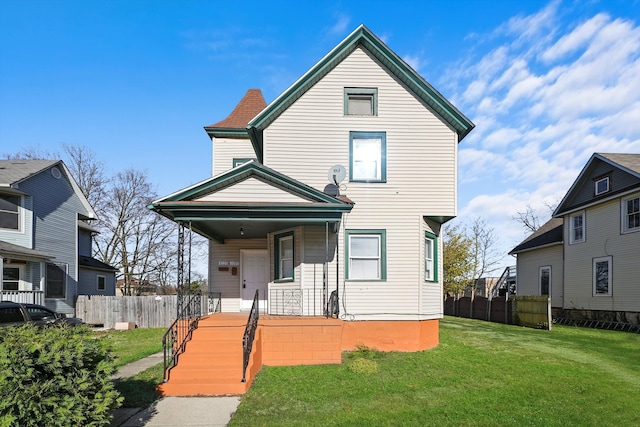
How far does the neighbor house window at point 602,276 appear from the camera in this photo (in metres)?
19.8

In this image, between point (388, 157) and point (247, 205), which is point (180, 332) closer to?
point (247, 205)

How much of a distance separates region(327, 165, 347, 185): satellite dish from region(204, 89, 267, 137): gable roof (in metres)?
4.23

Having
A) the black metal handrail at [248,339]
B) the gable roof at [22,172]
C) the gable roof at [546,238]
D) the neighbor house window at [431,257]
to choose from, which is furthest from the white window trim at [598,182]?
the gable roof at [22,172]

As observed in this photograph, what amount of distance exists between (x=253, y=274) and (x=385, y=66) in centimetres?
796

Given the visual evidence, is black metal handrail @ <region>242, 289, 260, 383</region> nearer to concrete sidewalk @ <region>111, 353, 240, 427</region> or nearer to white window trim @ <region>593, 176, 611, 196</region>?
concrete sidewalk @ <region>111, 353, 240, 427</region>

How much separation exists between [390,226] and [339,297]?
8.47 feet

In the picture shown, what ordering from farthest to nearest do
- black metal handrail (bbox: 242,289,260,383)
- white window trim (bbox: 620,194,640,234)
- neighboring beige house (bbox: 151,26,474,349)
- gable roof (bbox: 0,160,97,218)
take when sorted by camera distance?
white window trim (bbox: 620,194,640,234)
gable roof (bbox: 0,160,97,218)
neighboring beige house (bbox: 151,26,474,349)
black metal handrail (bbox: 242,289,260,383)

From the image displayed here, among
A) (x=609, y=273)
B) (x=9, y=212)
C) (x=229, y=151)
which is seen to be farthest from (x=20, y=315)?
(x=609, y=273)

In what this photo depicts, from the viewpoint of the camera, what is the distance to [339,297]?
12.0 metres

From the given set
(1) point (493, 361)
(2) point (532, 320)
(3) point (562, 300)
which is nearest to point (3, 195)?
(1) point (493, 361)

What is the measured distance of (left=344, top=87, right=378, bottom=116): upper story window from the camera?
12828 mm

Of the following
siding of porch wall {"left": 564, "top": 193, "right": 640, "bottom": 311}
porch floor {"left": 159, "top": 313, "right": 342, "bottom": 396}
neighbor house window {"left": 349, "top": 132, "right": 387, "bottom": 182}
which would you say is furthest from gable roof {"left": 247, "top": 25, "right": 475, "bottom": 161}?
siding of porch wall {"left": 564, "top": 193, "right": 640, "bottom": 311}

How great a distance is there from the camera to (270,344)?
10336mm

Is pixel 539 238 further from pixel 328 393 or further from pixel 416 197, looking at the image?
pixel 328 393
